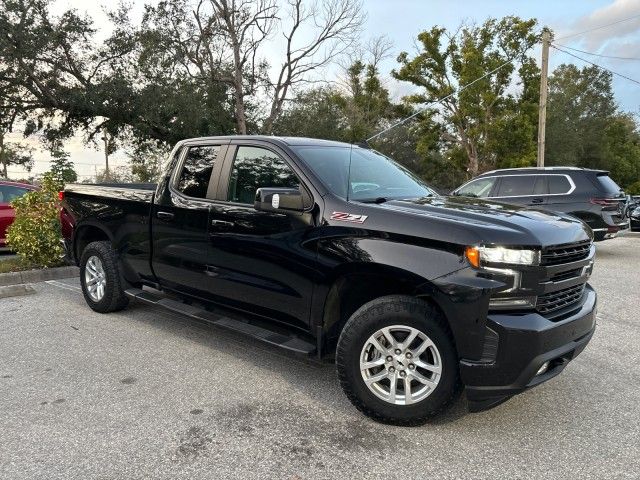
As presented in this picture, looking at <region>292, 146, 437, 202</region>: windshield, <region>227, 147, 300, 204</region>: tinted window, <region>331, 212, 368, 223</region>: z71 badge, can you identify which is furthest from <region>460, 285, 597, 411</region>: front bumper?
<region>227, 147, 300, 204</region>: tinted window

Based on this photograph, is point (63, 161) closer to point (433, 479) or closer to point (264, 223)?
point (264, 223)

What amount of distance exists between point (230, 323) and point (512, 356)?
2.24 m

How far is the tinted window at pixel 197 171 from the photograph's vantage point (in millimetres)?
4602

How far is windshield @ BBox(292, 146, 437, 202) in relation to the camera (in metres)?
3.82

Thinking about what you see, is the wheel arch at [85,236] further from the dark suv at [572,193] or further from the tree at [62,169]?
the dark suv at [572,193]

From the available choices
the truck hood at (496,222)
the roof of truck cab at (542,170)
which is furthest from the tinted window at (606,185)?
the truck hood at (496,222)

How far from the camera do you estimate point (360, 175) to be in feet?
13.5

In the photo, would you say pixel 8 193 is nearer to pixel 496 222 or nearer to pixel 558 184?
pixel 496 222

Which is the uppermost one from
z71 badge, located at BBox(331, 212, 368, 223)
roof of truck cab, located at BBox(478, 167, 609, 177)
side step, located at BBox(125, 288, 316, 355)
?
roof of truck cab, located at BBox(478, 167, 609, 177)

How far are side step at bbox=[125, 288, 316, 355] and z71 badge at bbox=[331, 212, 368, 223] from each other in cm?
94

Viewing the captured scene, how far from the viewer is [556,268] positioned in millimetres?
3102

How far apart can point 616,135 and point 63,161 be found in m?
54.7

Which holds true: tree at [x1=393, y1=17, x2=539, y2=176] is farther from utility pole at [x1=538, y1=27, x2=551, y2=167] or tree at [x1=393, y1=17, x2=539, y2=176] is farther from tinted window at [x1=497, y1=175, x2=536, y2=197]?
tinted window at [x1=497, y1=175, x2=536, y2=197]

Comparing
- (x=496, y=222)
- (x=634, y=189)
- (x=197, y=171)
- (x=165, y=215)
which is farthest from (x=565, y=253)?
(x=634, y=189)
